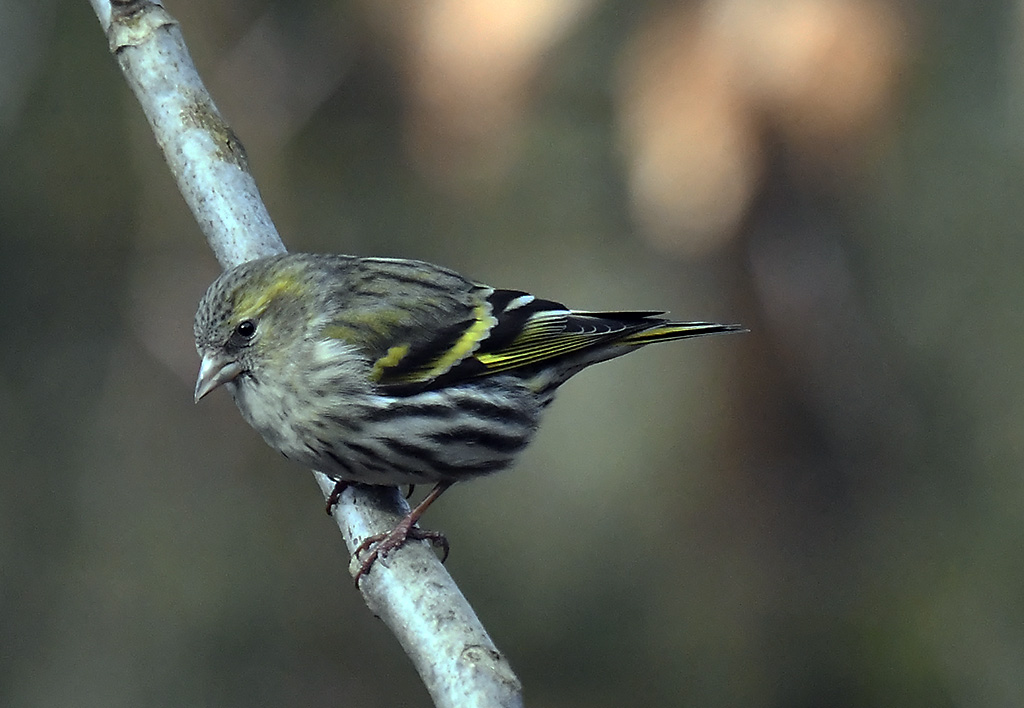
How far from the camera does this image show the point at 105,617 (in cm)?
840

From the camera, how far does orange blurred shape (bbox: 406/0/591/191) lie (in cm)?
514

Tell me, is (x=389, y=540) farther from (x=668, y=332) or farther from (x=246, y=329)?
(x=668, y=332)

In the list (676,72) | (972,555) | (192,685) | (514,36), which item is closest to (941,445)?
(972,555)

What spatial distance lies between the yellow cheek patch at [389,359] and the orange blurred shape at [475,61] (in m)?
1.92

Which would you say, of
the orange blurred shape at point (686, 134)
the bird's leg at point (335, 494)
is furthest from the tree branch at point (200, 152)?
the orange blurred shape at point (686, 134)

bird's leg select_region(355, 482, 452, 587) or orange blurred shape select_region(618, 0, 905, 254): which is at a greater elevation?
orange blurred shape select_region(618, 0, 905, 254)

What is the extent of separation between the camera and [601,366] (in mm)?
7473

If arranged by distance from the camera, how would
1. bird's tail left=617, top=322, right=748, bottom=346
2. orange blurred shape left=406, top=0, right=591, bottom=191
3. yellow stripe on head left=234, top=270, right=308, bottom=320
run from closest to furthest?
yellow stripe on head left=234, top=270, right=308, bottom=320, bird's tail left=617, top=322, right=748, bottom=346, orange blurred shape left=406, top=0, right=591, bottom=191

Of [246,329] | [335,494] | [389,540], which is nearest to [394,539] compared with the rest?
[389,540]

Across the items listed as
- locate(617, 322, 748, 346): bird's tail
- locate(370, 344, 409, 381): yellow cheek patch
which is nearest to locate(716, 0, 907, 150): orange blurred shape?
locate(617, 322, 748, 346): bird's tail

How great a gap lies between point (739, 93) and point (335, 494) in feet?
8.53

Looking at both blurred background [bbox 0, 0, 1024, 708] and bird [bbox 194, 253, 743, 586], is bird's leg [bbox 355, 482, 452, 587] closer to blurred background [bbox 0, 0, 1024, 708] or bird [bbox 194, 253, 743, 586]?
bird [bbox 194, 253, 743, 586]

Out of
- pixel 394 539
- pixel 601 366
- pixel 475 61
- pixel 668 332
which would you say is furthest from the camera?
pixel 601 366

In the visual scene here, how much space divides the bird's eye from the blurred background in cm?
214
